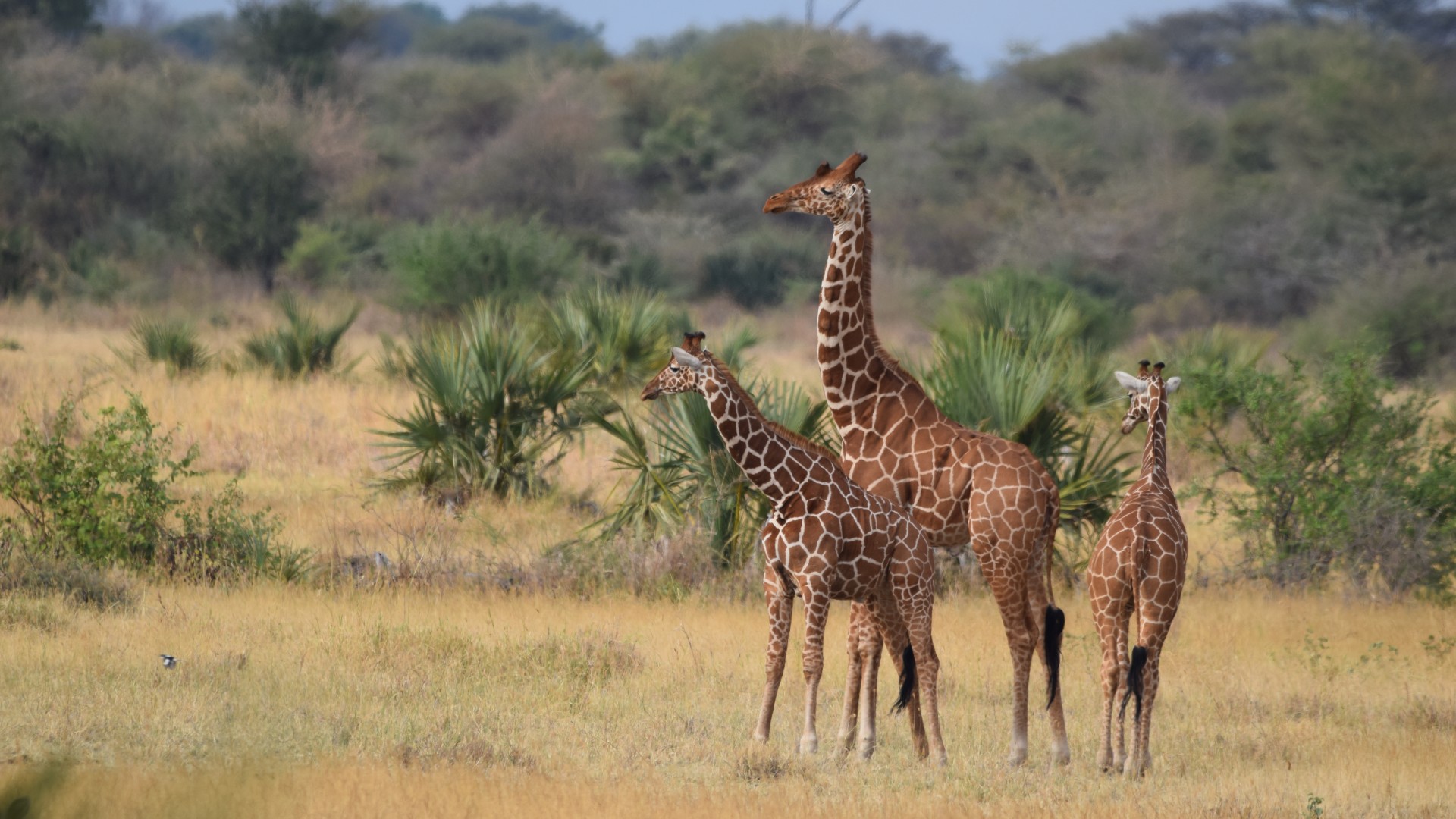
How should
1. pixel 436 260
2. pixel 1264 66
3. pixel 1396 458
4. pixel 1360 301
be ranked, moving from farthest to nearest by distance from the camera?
pixel 1264 66 → pixel 1360 301 → pixel 436 260 → pixel 1396 458

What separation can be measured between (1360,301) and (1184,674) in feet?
71.9

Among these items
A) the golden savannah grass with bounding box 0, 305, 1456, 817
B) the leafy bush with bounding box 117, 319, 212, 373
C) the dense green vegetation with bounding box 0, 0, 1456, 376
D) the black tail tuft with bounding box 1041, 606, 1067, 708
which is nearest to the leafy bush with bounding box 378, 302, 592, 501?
the golden savannah grass with bounding box 0, 305, 1456, 817

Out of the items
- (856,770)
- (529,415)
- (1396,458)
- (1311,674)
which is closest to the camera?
(856,770)

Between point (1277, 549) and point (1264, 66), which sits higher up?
point (1264, 66)

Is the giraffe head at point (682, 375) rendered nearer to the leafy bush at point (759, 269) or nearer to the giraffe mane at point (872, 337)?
the giraffe mane at point (872, 337)

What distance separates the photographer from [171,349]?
66.7 ft

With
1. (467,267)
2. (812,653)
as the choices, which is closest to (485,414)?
(812,653)

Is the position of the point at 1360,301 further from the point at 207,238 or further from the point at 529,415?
the point at 207,238

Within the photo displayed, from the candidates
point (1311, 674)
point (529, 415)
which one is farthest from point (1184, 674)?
point (529, 415)

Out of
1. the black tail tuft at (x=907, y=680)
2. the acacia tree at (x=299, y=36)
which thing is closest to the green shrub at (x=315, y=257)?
the acacia tree at (x=299, y=36)

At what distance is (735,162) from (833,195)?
42.2 meters

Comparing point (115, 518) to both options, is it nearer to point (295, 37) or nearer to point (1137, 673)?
point (1137, 673)

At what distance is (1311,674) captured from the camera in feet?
31.4

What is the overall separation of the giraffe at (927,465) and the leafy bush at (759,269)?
104 ft
